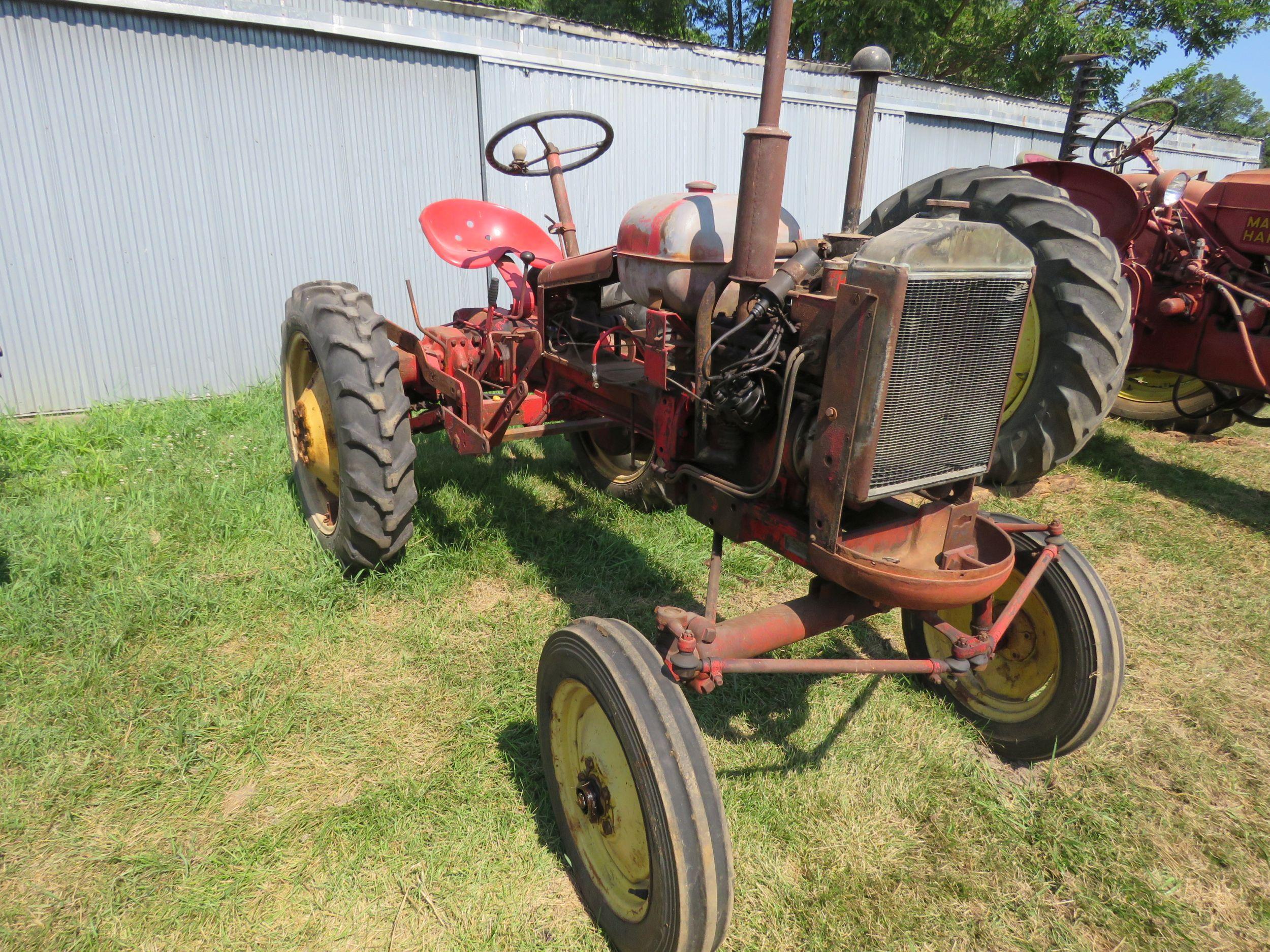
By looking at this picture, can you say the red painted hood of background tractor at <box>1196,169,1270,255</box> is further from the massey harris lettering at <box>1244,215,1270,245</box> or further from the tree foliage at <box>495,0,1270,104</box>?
the tree foliage at <box>495,0,1270,104</box>

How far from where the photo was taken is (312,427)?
343 cm

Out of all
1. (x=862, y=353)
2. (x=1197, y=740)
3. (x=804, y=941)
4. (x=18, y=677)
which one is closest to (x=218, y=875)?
(x=18, y=677)

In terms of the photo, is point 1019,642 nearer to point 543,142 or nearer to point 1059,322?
point 1059,322

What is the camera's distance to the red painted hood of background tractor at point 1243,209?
14.2 ft

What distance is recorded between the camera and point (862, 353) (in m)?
1.69

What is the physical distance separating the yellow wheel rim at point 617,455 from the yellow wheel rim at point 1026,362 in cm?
154

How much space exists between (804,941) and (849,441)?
1.18 m

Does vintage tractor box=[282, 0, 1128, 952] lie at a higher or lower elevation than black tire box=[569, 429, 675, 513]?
higher

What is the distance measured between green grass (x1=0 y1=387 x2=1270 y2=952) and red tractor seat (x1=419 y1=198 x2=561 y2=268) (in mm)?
1199

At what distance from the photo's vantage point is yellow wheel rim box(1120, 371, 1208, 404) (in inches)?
218

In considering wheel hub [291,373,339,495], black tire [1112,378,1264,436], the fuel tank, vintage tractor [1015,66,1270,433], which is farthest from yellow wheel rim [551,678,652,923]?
black tire [1112,378,1264,436]

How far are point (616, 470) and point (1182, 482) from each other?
11.1 ft

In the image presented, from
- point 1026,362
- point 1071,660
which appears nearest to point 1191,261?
point 1026,362

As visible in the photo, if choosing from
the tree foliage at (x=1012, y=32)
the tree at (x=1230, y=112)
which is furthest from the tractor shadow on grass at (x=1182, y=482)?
the tree at (x=1230, y=112)
